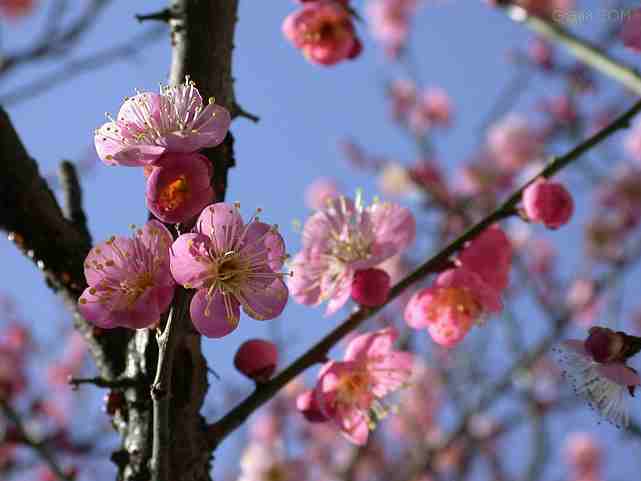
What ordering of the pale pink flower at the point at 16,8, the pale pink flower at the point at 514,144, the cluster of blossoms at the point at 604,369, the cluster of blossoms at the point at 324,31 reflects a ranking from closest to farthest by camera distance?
1. the cluster of blossoms at the point at 604,369
2. the cluster of blossoms at the point at 324,31
3. the pale pink flower at the point at 16,8
4. the pale pink flower at the point at 514,144

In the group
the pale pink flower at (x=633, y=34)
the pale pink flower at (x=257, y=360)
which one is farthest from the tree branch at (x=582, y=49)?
the pale pink flower at (x=257, y=360)

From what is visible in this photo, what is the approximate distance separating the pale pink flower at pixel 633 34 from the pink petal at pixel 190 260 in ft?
3.66

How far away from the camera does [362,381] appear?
5.14ft

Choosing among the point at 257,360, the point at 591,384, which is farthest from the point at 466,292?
the point at 257,360

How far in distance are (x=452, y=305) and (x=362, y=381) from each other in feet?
0.78

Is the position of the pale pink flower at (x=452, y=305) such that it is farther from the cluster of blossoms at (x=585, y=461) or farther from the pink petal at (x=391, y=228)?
the cluster of blossoms at (x=585, y=461)

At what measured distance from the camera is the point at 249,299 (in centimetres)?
113

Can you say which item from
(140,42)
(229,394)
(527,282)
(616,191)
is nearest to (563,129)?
(616,191)

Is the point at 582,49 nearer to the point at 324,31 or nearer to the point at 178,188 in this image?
the point at 324,31

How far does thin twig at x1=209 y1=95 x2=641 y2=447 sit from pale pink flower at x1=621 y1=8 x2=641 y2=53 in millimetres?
180

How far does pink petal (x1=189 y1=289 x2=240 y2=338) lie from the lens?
104 cm

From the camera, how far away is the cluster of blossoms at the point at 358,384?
1.46 metres

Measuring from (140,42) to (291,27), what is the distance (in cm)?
139

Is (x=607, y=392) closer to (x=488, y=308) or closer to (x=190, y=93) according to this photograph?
(x=488, y=308)
